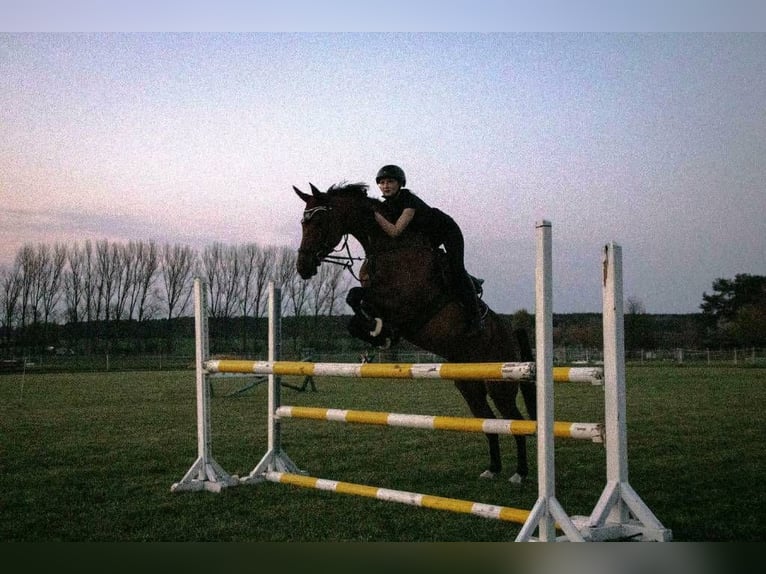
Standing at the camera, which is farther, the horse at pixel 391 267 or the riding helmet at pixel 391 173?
the riding helmet at pixel 391 173

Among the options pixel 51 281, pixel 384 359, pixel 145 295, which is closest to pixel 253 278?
pixel 145 295

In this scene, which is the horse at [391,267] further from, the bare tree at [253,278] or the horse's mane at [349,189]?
the bare tree at [253,278]

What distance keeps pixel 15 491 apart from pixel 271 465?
54.2 inches

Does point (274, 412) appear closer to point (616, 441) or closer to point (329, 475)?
point (329, 475)

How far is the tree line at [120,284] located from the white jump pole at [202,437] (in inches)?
170

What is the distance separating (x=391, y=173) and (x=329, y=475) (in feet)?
6.43

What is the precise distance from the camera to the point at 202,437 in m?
4.11

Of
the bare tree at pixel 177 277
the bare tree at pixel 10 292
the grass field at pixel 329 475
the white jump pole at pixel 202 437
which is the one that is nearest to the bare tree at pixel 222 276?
the bare tree at pixel 177 277

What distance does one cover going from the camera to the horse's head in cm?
339

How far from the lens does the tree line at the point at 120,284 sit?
1026 cm

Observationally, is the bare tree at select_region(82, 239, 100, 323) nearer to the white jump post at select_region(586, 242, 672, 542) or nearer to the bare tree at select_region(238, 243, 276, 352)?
the bare tree at select_region(238, 243, 276, 352)

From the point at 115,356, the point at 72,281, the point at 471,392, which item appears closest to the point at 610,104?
the point at 471,392

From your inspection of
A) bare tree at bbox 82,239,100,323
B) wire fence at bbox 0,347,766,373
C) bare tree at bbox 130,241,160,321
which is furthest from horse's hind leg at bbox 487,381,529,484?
bare tree at bbox 82,239,100,323

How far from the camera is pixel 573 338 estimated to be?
1761cm
